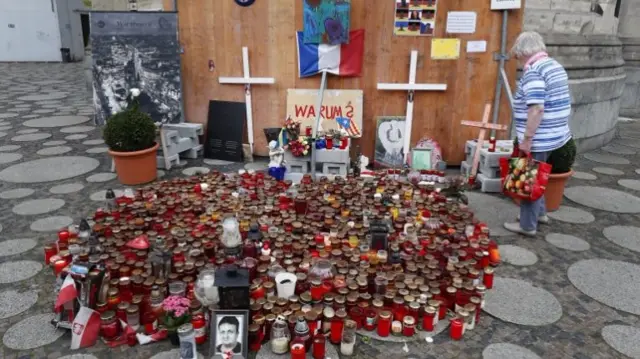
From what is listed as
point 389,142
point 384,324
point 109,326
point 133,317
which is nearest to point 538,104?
point 384,324

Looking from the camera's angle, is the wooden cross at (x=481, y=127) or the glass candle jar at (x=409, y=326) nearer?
the glass candle jar at (x=409, y=326)

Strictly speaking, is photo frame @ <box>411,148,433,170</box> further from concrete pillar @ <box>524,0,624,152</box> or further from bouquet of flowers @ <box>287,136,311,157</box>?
concrete pillar @ <box>524,0,624,152</box>

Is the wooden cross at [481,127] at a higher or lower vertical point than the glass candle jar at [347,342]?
higher

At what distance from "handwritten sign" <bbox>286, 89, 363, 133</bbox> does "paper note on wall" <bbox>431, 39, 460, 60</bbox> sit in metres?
1.20

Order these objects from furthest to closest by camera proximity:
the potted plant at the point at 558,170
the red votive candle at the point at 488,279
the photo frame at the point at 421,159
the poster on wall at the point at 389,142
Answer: the poster on wall at the point at 389,142, the photo frame at the point at 421,159, the potted plant at the point at 558,170, the red votive candle at the point at 488,279

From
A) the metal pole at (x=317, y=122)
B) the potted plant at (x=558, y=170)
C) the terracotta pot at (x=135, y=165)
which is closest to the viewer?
the potted plant at (x=558, y=170)

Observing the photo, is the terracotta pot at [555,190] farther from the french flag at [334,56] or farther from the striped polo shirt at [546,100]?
the french flag at [334,56]

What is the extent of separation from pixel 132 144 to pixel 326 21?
3111mm

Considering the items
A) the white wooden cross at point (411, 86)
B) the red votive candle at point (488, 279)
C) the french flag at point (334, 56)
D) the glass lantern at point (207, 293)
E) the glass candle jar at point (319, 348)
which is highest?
the french flag at point (334, 56)

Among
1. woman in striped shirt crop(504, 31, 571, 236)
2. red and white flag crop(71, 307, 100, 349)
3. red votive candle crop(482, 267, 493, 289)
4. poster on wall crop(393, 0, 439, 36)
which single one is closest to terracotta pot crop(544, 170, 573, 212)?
woman in striped shirt crop(504, 31, 571, 236)

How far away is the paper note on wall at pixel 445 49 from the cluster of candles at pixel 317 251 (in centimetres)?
207

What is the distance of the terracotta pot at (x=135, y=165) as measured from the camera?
5.96 meters

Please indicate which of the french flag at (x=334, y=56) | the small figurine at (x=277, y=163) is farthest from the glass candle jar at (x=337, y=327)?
the french flag at (x=334, y=56)

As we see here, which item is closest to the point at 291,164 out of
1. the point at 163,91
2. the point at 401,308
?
the point at 163,91
